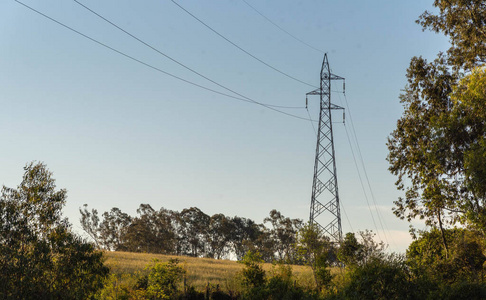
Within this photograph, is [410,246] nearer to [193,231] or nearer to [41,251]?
[41,251]

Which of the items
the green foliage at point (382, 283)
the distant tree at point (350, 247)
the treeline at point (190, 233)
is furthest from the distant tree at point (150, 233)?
the green foliage at point (382, 283)

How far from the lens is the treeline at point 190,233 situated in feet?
264

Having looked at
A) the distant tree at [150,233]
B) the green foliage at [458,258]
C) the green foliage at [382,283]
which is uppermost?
the distant tree at [150,233]

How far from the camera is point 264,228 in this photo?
85.2m

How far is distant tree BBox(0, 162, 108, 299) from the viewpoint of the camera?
17.0 meters

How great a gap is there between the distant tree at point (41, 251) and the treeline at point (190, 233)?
61.1m

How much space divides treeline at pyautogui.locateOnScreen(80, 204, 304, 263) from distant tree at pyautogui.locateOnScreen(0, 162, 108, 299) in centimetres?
6113

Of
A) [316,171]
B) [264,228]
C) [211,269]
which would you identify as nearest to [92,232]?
[264,228]

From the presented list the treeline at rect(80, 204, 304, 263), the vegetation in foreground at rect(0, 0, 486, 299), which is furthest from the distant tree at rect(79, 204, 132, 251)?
the vegetation in foreground at rect(0, 0, 486, 299)

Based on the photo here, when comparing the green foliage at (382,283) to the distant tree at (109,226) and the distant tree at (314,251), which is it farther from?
the distant tree at (109,226)

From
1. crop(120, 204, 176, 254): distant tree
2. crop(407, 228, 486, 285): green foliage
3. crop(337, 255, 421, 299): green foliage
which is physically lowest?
crop(337, 255, 421, 299): green foliage

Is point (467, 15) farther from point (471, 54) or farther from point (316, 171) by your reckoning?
point (316, 171)

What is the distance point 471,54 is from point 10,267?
2399 centimetres

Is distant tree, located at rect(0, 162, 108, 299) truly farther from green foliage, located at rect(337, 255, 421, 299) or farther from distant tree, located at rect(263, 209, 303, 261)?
distant tree, located at rect(263, 209, 303, 261)
